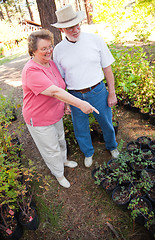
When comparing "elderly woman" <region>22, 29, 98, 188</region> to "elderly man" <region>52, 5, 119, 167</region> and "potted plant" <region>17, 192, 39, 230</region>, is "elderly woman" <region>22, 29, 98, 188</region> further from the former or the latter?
"potted plant" <region>17, 192, 39, 230</region>

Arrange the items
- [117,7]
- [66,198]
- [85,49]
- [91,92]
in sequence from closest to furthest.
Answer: [85,49] < [91,92] < [66,198] < [117,7]

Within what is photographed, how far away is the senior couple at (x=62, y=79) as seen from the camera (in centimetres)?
164

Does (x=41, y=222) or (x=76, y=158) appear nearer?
(x=41, y=222)

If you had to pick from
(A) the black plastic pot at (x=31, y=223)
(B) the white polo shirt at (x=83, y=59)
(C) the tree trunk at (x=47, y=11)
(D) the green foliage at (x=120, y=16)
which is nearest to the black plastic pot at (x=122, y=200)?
(A) the black plastic pot at (x=31, y=223)

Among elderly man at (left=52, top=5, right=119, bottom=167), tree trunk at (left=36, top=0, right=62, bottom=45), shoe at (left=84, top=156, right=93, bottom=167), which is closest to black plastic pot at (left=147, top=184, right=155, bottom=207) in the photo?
shoe at (left=84, top=156, right=93, bottom=167)

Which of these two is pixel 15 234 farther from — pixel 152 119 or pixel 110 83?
pixel 152 119

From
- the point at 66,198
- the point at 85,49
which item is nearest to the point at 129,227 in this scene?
the point at 66,198

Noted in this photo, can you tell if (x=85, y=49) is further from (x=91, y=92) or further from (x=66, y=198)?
(x=66, y=198)

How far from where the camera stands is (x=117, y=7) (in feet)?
25.8

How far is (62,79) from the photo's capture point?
198 cm

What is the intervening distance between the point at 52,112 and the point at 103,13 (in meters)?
8.02

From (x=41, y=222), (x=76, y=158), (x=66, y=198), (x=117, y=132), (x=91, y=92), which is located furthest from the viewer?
(x=117, y=132)

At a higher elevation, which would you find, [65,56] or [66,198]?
[65,56]

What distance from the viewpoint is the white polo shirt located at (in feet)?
6.07
